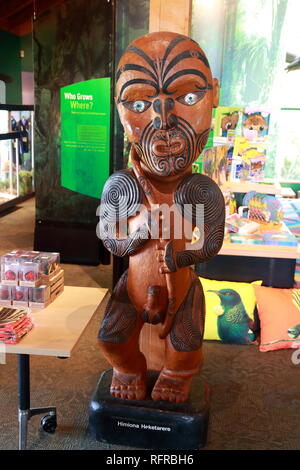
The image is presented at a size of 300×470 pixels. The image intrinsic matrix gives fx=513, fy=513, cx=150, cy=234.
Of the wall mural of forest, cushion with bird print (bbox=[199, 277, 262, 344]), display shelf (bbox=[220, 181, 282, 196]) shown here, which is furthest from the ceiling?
cushion with bird print (bbox=[199, 277, 262, 344])

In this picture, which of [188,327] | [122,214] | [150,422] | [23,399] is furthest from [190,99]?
[23,399]

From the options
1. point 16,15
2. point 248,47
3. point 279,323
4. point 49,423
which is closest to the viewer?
point 49,423

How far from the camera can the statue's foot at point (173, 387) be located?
2068mm

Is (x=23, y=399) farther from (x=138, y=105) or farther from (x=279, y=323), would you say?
(x=279, y=323)

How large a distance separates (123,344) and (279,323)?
4.95 ft

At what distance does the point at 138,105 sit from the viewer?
1.86 metres

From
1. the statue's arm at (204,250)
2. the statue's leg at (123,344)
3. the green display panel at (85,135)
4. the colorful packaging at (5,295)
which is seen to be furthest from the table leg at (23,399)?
the green display panel at (85,135)

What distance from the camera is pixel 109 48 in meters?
4.34

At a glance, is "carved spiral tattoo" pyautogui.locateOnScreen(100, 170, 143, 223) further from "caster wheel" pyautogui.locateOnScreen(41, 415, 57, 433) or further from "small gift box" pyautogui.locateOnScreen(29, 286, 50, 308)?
"caster wheel" pyautogui.locateOnScreen(41, 415, 57, 433)

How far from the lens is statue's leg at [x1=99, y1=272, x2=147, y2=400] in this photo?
2.03 m

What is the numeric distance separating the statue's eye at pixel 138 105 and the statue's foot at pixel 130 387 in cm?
106

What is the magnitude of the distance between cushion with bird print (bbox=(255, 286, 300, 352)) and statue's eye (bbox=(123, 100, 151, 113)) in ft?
6.04

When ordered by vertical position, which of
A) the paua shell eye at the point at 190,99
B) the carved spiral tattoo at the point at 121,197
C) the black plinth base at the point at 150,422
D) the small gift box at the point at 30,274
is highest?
the paua shell eye at the point at 190,99

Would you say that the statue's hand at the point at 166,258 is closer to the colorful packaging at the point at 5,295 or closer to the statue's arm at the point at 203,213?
the statue's arm at the point at 203,213
